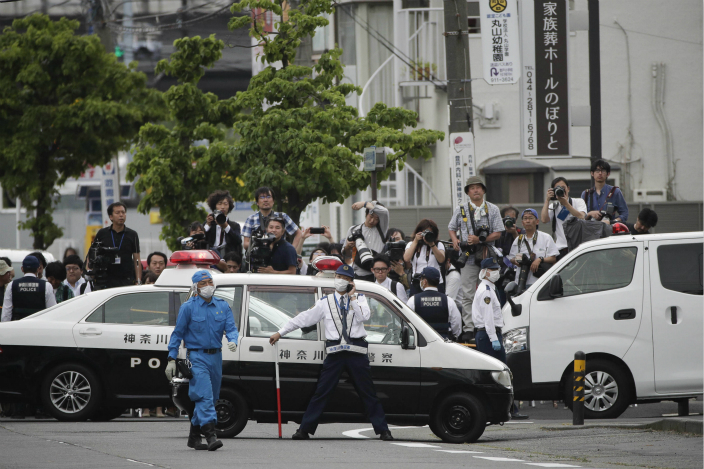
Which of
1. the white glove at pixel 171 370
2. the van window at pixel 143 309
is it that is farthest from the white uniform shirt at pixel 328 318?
the van window at pixel 143 309

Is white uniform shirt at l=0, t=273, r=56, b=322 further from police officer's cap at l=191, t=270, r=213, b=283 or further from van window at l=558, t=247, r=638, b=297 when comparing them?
van window at l=558, t=247, r=638, b=297

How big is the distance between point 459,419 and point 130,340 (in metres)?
3.65

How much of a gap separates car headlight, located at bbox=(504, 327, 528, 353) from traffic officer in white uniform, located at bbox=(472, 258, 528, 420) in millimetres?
106

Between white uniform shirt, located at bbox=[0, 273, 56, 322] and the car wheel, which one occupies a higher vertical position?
white uniform shirt, located at bbox=[0, 273, 56, 322]

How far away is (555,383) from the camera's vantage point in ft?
42.6

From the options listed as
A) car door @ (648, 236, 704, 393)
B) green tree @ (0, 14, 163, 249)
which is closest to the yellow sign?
car door @ (648, 236, 704, 393)

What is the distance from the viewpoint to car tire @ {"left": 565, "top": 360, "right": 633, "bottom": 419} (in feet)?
42.2

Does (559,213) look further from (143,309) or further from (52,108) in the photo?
(52,108)

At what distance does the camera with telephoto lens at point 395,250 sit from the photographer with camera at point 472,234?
26.9 inches

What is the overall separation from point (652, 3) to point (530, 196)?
5.15 m

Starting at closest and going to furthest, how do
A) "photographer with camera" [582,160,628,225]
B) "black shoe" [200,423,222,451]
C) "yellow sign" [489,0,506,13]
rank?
"black shoe" [200,423,222,451] → "photographer with camera" [582,160,628,225] → "yellow sign" [489,0,506,13]

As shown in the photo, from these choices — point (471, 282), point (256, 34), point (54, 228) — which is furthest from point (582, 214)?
point (54, 228)

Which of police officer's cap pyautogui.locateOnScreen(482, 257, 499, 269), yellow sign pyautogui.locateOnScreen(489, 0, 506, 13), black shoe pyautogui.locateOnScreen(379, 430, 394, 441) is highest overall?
yellow sign pyautogui.locateOnScreen(489, 0, 506, 13)

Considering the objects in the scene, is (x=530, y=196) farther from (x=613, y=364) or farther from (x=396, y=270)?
(x=613, y=364)
